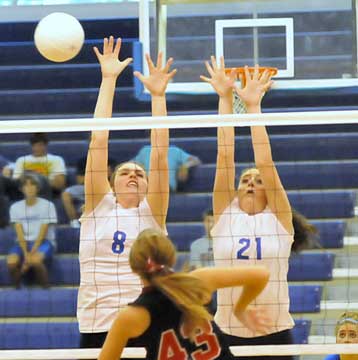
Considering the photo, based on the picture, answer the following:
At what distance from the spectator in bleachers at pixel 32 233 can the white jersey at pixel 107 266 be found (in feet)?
8.40

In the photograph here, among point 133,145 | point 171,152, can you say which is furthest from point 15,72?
point 171,152

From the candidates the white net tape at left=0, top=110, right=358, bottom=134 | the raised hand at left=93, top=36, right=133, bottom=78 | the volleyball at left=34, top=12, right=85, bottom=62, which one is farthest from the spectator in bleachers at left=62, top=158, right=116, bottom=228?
the white net tape at left=0, top=110, right=358, bottom=134

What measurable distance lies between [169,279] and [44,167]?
4411 mm

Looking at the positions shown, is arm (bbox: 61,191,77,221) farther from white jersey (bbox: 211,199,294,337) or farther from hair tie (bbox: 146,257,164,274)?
hair tie (bbox: 146,257,164,274)

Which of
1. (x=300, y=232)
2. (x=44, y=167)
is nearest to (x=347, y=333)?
(x=300, y=232)

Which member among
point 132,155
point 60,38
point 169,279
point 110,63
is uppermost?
point 60,38

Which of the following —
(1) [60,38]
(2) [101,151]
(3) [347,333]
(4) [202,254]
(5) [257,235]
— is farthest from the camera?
(4) [202,254]

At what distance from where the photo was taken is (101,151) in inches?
208

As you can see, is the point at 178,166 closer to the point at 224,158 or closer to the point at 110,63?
the point at 110,63

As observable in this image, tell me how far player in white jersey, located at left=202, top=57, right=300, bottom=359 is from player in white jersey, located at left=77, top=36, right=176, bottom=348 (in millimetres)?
260

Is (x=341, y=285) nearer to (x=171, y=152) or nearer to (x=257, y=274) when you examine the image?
(x=171, y=152)

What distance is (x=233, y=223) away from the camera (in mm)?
5172

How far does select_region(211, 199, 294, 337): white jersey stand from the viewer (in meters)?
5.06

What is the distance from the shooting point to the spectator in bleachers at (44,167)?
8.00 m
